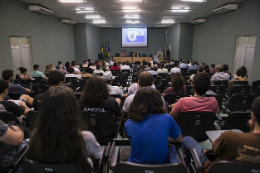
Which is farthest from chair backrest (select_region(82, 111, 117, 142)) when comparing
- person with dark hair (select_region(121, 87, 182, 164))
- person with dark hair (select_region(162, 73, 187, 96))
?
person with dark hair (select_region(162, 73, 187, 96))

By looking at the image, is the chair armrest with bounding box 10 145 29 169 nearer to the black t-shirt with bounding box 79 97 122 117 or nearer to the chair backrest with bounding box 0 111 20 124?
the chair backrest with bounding box 0 111 20 124

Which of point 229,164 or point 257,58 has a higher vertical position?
point 257,58

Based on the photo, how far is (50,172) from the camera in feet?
3.72

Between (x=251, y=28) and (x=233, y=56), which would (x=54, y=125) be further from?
(x=233, y=56)

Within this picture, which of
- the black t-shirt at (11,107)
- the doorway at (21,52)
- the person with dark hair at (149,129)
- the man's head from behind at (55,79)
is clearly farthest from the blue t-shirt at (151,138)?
the doorway at (21,52)

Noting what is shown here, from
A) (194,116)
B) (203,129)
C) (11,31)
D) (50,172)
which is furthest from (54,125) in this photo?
(11,31)

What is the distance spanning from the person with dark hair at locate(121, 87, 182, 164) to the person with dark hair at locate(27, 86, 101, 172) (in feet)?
1.43

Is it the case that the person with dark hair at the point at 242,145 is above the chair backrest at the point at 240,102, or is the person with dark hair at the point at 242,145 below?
above

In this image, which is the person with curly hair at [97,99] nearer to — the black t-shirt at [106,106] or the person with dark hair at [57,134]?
the black t-shirt at [106,106]

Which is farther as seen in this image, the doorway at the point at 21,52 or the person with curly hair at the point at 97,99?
the doorway at the point at 21,52

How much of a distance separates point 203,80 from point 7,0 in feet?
24.5

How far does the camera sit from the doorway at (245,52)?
7.11 metres

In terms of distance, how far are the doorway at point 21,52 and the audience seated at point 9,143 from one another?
6763 mm

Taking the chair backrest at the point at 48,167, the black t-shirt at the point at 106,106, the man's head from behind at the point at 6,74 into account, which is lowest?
the chair backrest at the point at 48,167
